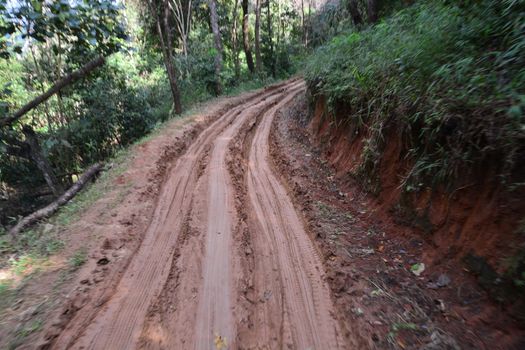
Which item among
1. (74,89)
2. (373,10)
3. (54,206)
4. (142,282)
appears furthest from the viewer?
(74,89)

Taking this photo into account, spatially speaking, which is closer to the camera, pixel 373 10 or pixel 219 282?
pixel 219 282

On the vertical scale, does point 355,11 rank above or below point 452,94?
above

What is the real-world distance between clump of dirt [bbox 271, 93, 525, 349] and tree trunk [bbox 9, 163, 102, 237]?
17.6 feet

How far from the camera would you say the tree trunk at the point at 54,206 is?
252 inches

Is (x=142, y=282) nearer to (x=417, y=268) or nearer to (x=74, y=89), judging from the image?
(x=417, y=268)

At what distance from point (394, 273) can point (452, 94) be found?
6.88 feet

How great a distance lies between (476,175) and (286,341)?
2466mm

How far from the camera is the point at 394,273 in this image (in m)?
3.66

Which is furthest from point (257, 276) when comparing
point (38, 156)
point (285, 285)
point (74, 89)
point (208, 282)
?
point (74, 89)

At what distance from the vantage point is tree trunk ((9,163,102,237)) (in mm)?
6413

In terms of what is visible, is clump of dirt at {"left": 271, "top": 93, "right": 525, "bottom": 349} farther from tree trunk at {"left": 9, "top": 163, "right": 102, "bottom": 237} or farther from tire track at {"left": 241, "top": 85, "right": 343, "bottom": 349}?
tree trunk at {"left": 9, "top": 163, "right": 102, "bottom": 237}

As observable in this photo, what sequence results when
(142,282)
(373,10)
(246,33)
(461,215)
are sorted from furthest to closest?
(246,33) → (373,10) → (142,282) → (461,215)

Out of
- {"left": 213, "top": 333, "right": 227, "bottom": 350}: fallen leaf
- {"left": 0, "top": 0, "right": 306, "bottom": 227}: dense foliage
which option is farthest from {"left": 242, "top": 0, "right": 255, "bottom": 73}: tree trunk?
{"left": 213, "top": 333, "right": 227, "bottom": 350}: fallen leaf

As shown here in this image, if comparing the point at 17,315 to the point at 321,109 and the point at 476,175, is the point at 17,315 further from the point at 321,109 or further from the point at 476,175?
the point at 321,109
